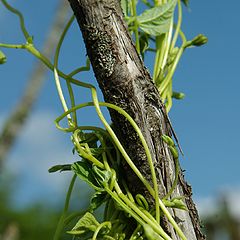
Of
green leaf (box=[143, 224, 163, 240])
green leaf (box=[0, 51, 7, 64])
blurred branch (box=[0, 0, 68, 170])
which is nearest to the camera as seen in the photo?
green leaf (box=[143, 224, 163, 240])

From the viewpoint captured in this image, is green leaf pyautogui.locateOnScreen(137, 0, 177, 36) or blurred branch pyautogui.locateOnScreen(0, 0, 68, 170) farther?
blurred branch pyautogui.locateOnScreen(0, 0, 68, 170)

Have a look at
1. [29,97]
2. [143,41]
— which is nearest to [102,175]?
[143,41]

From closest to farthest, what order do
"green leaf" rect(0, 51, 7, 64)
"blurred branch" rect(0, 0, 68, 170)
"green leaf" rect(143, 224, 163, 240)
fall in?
"green leaf" rect(143, 224, 163, 240)
"green leaf" rect(0, 51, 7, 64)
"blurred branch" rect(0, 0, 68, 170)

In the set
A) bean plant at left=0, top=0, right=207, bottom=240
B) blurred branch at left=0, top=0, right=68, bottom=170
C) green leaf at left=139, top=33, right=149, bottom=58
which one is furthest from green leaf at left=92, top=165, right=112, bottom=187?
blurred branch at left=0, top=0, right=68, bottom=170

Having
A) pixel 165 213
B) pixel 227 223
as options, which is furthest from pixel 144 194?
pixel 227 223

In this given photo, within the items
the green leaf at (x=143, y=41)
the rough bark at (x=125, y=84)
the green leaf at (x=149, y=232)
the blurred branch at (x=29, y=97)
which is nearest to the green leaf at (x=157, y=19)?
the green leaf at (x=143, y=41)

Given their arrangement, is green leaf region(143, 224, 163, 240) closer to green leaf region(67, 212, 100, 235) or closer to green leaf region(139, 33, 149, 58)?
green leaf region(67, 212, 100, 235)
